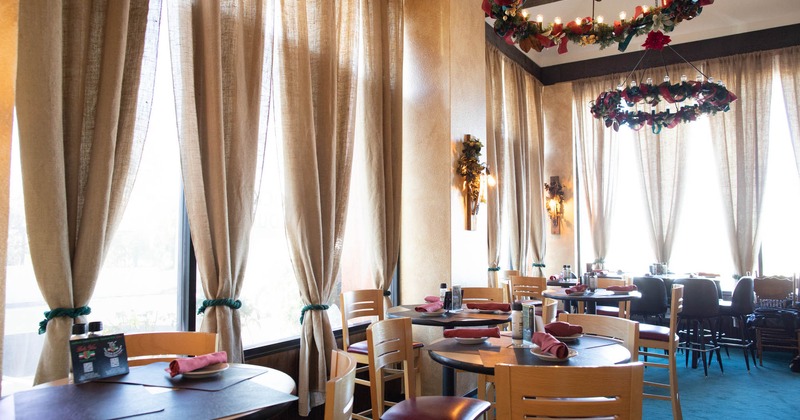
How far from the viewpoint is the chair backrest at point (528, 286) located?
19.1 ft

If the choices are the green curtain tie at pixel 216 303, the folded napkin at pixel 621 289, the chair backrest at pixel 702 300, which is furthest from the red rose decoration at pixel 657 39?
the green curtain tie at pixel 216 303

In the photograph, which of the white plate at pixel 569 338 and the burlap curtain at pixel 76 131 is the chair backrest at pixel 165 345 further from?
the white plate at pixel 569 338

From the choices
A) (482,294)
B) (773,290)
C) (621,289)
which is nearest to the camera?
(482,294)

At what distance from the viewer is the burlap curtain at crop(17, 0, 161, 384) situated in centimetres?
237

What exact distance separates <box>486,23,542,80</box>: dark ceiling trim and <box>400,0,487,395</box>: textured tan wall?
6.45 ft

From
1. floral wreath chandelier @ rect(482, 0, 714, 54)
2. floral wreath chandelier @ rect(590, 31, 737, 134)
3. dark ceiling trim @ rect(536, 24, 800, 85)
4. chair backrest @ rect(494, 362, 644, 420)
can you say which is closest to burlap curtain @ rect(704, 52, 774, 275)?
dark ceiling trim @ rect(536, 24, 800, 85)

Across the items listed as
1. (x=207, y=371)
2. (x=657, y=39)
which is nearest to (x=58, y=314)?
(x=207, y=371)

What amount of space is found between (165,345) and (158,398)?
0.84 metres

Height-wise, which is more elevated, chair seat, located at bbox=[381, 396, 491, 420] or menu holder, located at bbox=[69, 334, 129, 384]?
menu holder, located at bbox=[69, 334, 129, 384]

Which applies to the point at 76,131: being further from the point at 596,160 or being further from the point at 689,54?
the point at 689,54

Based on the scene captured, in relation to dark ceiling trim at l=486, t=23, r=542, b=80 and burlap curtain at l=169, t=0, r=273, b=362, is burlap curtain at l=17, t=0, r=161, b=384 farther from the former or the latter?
dark ceiling trim at l=486, t=23, r=542, b=80

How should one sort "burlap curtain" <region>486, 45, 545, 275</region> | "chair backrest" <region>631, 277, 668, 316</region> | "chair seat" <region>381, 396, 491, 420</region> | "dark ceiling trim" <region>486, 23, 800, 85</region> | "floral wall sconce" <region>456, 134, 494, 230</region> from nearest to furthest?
"chair seat" <region>381, 396, 491, 420</region> < "floral wall sconce" <region>456, 134, 494, 230</region> < "chair backrest" <region>631, 277, 668, 316</region> < "burlap curtain" <region>486, 45, 545, 275</region> < "dark ceiling trim" <region>486, 23, 800, 85</region>

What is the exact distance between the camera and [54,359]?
2352mm

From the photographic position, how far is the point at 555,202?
8836 mm
